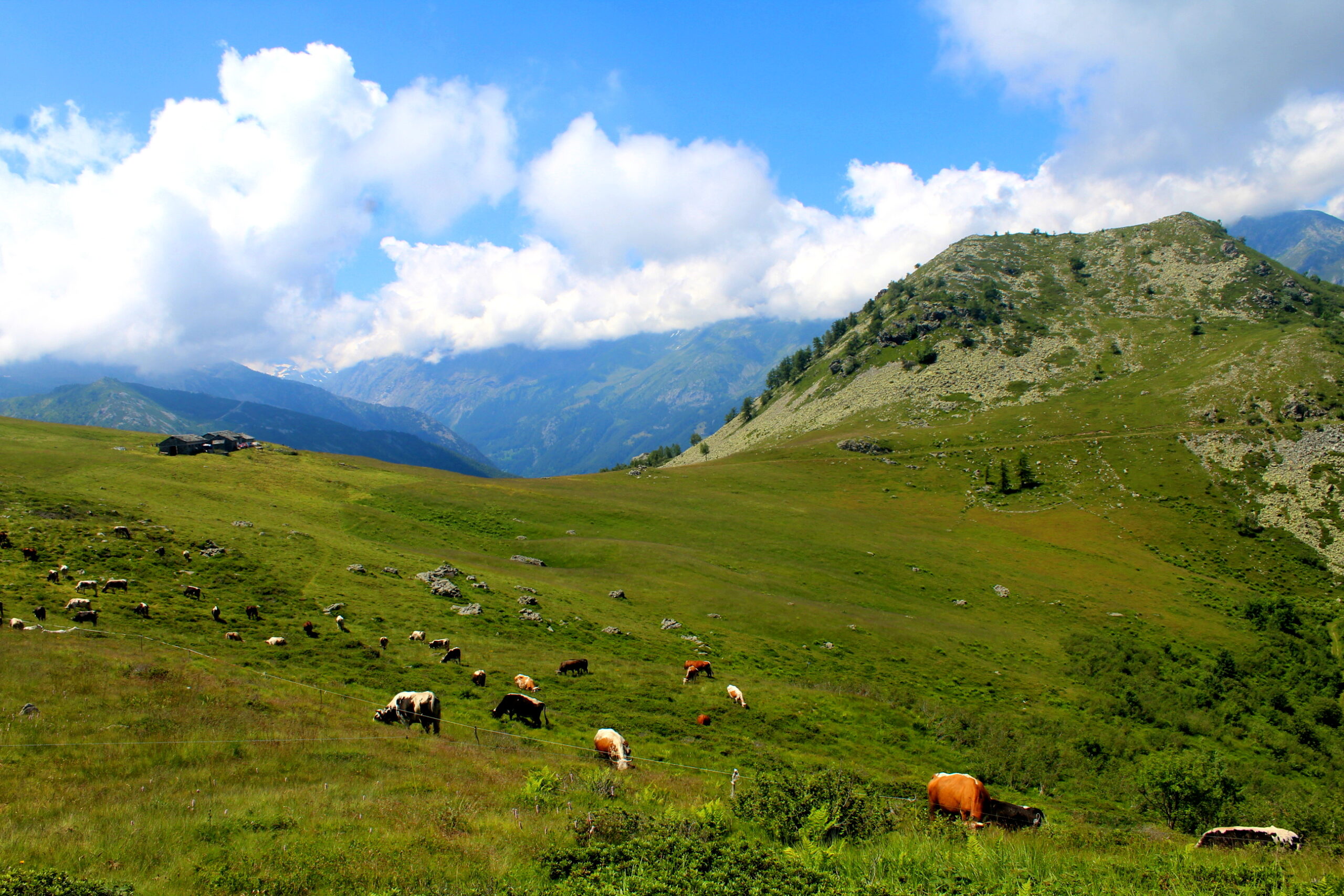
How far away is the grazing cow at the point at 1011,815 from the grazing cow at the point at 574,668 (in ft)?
64.8

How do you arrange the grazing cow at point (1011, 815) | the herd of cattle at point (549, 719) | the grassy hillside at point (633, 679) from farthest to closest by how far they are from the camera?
the grazing cow at point (1011, 815), the herd of cattle at point (549, 719), the grassy hillside at point (633, 679)

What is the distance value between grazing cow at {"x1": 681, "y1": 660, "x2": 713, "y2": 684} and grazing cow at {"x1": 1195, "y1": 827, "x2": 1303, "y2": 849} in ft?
71.2

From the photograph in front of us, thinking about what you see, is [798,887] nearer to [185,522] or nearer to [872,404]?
[185,522]

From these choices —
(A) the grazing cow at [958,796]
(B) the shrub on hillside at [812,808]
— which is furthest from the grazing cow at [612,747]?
(A) the grazing cow at [958,796]

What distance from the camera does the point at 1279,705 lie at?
44188mm

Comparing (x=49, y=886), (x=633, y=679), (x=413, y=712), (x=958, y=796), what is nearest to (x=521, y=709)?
(x=413, y=712)

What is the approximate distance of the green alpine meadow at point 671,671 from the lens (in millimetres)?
10352

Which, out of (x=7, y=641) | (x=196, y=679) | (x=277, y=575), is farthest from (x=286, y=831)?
(x=277, y=575)

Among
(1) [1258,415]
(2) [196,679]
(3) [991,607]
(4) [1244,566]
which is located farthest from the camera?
(1) [1258,415]

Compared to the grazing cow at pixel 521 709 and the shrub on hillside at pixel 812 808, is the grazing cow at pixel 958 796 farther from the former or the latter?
the grazing cow at pixel 521 709

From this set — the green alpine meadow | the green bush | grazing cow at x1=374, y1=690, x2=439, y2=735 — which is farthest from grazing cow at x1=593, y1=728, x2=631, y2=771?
the green bush

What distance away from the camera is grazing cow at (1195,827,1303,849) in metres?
14.1

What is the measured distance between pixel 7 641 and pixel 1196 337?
225m

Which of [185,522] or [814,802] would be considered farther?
[185,522]
